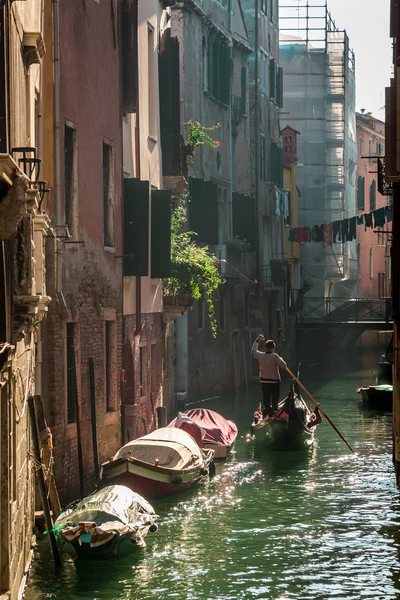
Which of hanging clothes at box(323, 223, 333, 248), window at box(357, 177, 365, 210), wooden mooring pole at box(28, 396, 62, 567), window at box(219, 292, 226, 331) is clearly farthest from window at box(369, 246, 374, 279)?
wooden mooring pole at box(28, 396, 62, 567)

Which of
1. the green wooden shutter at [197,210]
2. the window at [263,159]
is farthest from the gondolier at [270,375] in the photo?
the window at [263,159]

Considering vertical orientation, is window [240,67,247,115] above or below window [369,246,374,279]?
above

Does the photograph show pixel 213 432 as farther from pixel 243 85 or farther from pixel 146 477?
pixel 243 85

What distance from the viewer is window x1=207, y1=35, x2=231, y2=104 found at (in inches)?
1238

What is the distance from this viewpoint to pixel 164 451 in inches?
654

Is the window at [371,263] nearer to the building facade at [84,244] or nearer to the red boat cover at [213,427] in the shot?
the red boat cover at [213,427]

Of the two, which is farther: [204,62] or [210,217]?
[204,62]

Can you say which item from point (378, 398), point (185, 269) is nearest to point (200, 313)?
point (378, 398)

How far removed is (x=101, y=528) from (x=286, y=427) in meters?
9.23

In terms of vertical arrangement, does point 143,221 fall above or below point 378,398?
above

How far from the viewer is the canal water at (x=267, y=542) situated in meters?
12.0

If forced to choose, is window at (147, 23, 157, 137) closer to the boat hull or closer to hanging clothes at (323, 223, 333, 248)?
the boat hull

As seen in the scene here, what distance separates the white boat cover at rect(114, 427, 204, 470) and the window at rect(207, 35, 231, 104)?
51.1 feet

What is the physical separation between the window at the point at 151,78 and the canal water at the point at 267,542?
5.67m
